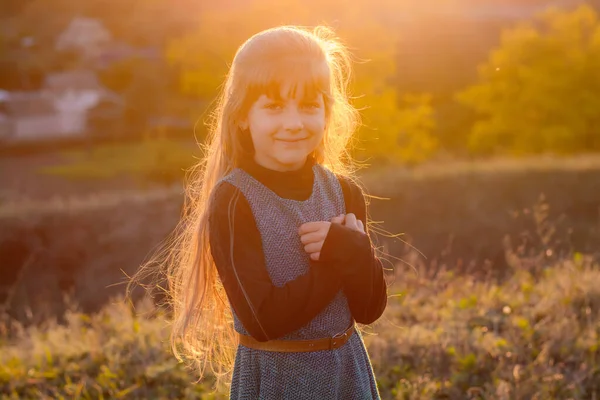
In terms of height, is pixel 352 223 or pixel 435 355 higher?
pixel 352 223

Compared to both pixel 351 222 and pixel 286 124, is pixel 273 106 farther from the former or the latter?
pixel 351 222

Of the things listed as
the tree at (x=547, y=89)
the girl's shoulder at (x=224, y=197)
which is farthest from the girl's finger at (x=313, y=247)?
the tree at (x=547, y=89)

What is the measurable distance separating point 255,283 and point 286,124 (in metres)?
0.44

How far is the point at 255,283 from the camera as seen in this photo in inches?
67.3

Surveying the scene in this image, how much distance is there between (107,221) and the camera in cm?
1369

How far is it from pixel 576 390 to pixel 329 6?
26822mm

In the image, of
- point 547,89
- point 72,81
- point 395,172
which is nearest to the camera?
point 395,172

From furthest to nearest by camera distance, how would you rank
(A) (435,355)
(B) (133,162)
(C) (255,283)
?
1. (B) (133,162)
2. (A) (435,355)
3. (C) (255,283)

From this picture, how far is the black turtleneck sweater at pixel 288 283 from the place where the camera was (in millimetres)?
1714

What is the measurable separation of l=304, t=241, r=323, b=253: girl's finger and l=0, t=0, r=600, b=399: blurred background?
2.76 feet

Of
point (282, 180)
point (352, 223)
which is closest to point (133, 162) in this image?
point (282, 180)

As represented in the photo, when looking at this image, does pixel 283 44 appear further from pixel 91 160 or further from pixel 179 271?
pixel 91 160

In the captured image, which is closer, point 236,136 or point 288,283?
point 288,283

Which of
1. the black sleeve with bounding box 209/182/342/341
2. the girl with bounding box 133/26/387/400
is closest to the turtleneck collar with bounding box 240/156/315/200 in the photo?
the girl with bounding box 133/26/387/400
